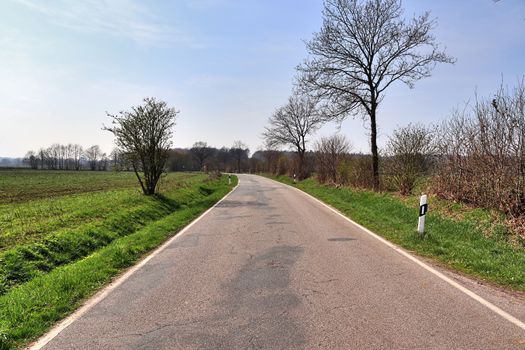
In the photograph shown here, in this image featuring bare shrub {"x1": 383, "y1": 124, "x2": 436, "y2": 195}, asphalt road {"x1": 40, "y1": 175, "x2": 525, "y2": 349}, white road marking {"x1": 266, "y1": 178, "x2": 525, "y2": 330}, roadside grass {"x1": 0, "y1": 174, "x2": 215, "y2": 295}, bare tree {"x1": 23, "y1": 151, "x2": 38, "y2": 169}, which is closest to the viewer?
asphalt road {"x1": 40, "y1": 175, "x2": 525, "y2": 349}

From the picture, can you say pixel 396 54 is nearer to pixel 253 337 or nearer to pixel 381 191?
pixel 381 191

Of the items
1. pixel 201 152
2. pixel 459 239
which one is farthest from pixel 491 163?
pixel 201 152

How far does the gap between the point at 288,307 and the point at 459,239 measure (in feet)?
22.4

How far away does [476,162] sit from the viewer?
42.3 ft

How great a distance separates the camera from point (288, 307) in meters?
5.22

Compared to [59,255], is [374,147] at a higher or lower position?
higher

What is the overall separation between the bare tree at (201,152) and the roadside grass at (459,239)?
130m

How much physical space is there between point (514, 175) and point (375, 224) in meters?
4.04

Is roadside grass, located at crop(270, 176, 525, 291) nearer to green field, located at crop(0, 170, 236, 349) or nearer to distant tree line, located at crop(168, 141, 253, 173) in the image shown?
green field, located at crop(0, 170, 236, 349)

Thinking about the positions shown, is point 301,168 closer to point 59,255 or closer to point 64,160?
point 59,255

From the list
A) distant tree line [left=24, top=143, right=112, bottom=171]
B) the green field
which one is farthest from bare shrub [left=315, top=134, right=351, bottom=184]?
distant tree line [left=24, top=143, right=112, bottom=171]

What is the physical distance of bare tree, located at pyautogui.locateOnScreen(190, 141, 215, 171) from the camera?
144m

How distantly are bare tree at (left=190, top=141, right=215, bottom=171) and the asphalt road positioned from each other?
136 m

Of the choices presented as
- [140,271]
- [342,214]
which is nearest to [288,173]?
[342,214]
